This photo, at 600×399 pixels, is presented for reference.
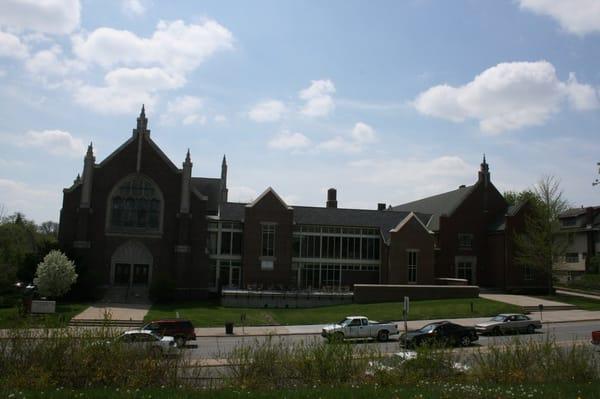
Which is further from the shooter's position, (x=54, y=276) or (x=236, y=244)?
(x=236, y=244)

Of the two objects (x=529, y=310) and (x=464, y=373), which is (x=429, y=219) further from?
(x=464, y=373)

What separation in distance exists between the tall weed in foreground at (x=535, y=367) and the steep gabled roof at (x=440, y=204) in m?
44.1

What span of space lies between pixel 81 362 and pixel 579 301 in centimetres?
4714

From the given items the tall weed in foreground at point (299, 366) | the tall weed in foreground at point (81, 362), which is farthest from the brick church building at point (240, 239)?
the tall weed in foreground at point (299, 366)

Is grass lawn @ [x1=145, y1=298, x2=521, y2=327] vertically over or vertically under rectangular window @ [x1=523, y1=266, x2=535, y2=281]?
under

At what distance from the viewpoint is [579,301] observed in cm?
4859

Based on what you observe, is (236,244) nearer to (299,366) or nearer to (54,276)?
(54,276)

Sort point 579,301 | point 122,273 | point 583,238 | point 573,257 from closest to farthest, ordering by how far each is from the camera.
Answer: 1. point 579,301
2. point 122,273
3. point 583,238
4. point 573,257

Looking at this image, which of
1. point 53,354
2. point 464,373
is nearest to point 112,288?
point 53,354

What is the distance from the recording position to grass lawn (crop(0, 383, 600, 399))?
36.2 feet

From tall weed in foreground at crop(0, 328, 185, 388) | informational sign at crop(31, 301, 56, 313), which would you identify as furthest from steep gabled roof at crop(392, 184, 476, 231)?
tall weed in foreground at crop(0, 328, 185, 388)

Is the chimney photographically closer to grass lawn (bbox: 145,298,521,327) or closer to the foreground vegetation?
grass lawn (bbox: 145,298,521,327)

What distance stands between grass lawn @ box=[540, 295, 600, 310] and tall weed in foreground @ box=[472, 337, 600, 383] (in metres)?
35.2

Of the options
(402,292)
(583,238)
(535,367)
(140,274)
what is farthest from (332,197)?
(535,367)
